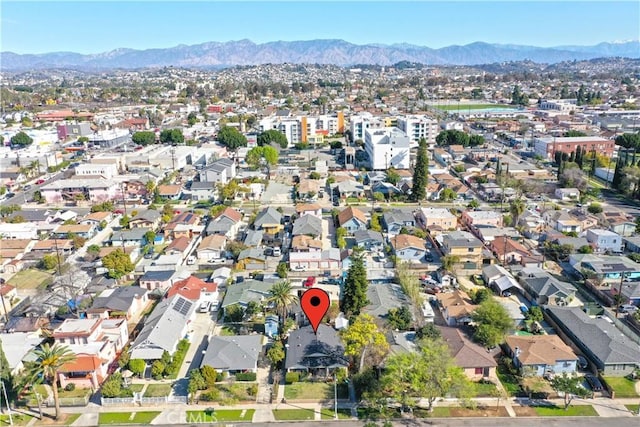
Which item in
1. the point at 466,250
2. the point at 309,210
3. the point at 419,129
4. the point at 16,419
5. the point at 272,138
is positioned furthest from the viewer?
the point at 419,129

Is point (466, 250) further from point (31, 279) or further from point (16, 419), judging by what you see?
point (31, 279)

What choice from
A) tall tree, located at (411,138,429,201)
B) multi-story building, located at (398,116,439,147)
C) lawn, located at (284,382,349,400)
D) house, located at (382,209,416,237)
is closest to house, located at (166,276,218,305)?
lawn, located at (284,382,349,400)

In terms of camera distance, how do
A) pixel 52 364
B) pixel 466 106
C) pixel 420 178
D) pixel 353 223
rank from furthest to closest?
pixel 466 106 < pixel 420 178 < pixel 353 223 < pixel 52 364

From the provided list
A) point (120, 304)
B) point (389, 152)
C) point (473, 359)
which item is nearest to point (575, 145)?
point (389, 152)

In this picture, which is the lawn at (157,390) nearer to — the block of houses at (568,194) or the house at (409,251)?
the house at (409,251)

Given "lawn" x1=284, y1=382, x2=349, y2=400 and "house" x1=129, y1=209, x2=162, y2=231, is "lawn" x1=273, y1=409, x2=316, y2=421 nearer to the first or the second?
"lawn" x1=284, y1=382, x2=349, y2=400

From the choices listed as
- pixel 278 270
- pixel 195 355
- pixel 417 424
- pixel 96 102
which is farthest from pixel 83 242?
pixel 96 102

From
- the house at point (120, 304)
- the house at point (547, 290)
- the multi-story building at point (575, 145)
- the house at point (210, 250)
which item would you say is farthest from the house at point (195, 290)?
the multi-story building at point (575, 145)
